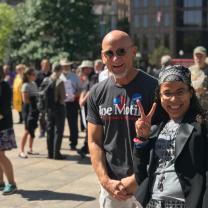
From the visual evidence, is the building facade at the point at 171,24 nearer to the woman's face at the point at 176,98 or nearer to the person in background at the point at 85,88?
the person in background at the point at 85,88

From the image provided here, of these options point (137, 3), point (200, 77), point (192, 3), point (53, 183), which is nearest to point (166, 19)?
point (192, 3)

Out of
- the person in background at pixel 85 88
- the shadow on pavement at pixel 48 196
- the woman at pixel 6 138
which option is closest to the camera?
the shadow on pavement at pixel 48 196

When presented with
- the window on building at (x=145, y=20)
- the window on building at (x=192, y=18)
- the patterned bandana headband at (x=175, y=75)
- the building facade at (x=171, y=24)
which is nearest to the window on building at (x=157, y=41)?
the building facade at (x=171, y=24)

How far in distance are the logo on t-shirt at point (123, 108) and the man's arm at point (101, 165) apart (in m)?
0.17

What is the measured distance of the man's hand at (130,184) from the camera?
11.2 feet

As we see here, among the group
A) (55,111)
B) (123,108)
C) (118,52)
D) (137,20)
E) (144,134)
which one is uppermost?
(137,20)

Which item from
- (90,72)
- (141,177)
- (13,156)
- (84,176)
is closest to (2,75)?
(84,176)

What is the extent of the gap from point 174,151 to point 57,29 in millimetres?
35454

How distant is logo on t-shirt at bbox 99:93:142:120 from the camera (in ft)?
11.4

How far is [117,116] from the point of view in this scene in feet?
11.6

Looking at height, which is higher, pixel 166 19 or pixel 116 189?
pixel 166 19

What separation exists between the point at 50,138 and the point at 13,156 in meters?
0.78

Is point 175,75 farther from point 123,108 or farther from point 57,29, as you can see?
point 57,29

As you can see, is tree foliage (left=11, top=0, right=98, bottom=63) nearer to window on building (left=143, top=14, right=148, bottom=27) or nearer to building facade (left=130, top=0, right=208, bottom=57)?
building facade (left=130, top=0, right=208, bottom=57)
